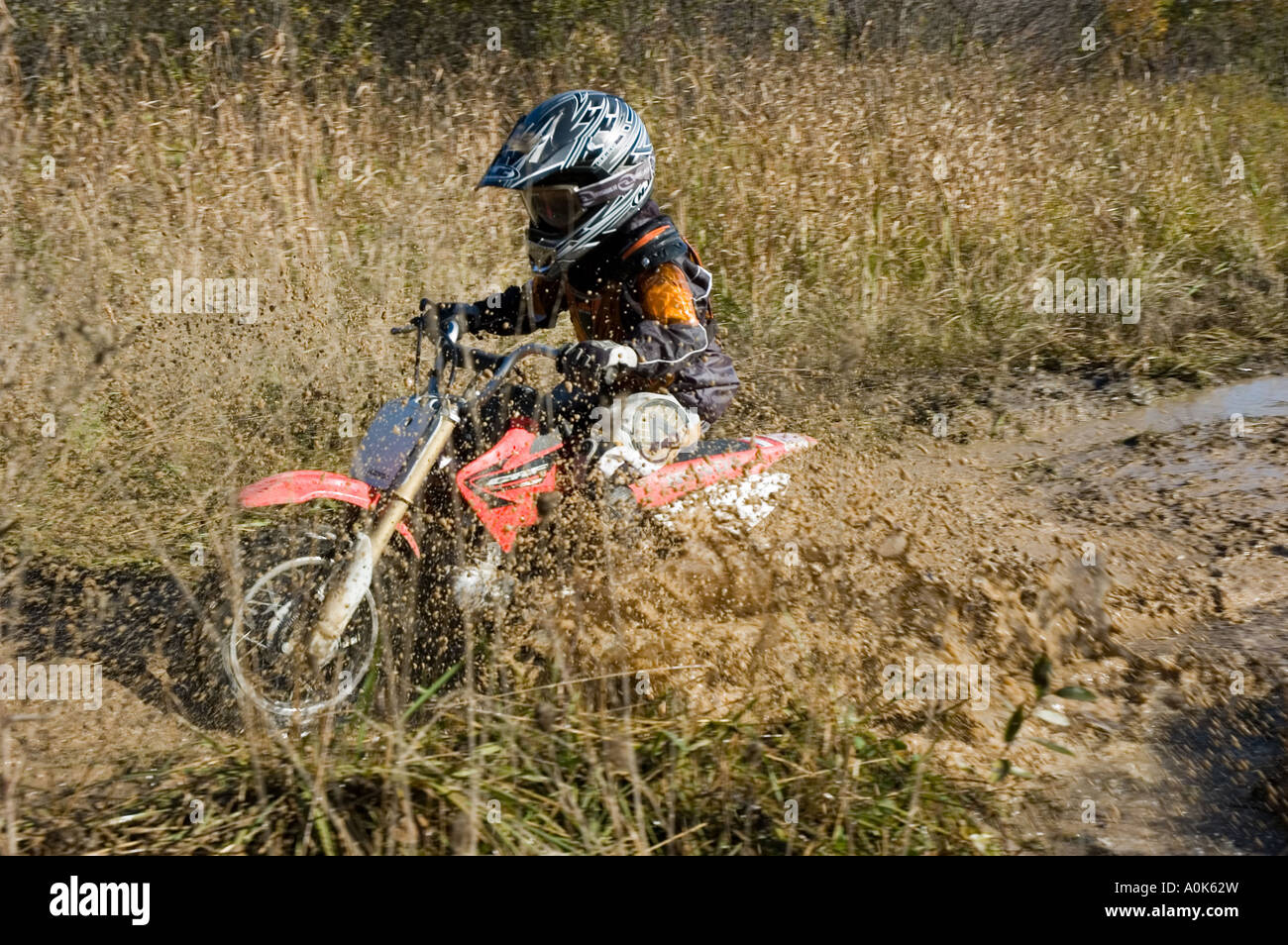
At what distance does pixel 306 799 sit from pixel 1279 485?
4.66 meters

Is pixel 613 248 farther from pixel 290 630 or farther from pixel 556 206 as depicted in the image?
pixel 290 630

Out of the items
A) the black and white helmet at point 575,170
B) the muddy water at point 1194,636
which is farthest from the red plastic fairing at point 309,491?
the muddy water at point 1194,636

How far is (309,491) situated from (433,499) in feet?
1.46

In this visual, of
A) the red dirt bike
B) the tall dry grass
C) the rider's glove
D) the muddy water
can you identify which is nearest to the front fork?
the red dirt bike

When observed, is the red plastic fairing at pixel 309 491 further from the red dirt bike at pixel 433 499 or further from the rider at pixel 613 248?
the rider at pixel 613 248

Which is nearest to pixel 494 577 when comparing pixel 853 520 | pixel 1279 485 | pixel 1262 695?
pixel 853 520

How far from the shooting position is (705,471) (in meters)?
4.45

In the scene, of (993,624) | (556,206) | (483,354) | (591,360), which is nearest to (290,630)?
(483,354)

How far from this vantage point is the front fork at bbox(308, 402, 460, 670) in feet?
12.7

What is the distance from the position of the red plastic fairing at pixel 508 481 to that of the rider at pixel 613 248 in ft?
0.57

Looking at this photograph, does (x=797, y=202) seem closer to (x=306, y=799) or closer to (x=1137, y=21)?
(x=1137, y=21)

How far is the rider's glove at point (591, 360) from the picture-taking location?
12.3ft

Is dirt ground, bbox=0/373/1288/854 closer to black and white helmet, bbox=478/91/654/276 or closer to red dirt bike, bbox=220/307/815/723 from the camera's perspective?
red dirt bike, bbox=220/307/815/723

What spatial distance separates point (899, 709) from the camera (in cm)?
400
